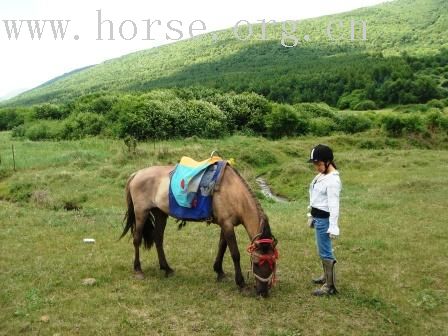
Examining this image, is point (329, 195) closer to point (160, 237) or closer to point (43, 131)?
point (160, 237)

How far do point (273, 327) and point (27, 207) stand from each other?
1112 cm

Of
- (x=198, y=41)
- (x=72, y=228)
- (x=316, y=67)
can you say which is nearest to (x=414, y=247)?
(x=72, y=228)

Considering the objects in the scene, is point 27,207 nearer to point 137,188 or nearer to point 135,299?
point 137,188

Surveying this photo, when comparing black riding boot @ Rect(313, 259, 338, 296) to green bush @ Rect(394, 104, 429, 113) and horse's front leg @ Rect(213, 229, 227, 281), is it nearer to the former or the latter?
horse's front leg @ Rect(213, 229, 227, 281)

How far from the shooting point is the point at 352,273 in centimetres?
800

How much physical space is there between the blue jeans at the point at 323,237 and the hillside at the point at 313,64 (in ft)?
220

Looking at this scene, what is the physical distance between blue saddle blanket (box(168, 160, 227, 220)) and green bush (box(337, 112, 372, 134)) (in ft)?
148

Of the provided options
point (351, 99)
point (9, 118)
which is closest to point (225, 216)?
point (9, 118)

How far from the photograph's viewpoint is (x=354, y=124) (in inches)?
1983

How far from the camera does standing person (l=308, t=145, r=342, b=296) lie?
20.8 ft

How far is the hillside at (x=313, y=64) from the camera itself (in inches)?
3019

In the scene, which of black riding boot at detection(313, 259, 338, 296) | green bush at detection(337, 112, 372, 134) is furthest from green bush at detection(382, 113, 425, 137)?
black riding boot at detection(313, 259, 338, 296)

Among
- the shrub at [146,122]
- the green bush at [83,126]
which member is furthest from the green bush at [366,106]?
the green bush at [83,126]

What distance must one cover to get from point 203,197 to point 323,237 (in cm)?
193
